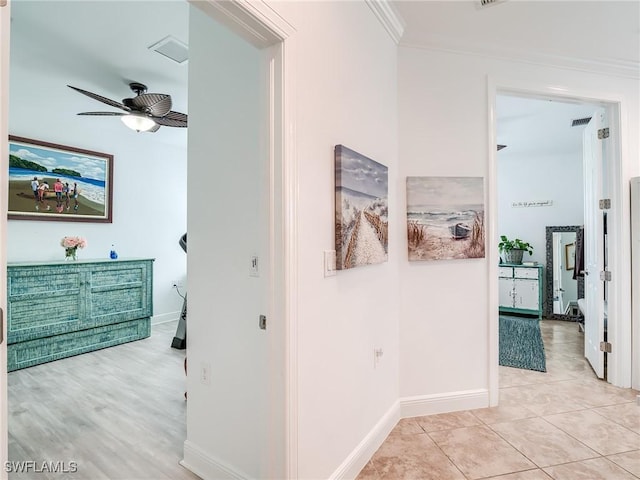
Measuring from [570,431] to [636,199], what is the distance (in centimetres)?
196

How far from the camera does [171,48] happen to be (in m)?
2.75

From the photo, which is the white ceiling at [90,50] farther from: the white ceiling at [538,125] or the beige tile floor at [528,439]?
the beige tile floor at [528,439]

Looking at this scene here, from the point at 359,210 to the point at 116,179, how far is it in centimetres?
418

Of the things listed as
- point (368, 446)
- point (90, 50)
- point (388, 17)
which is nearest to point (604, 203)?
point (388, 17)

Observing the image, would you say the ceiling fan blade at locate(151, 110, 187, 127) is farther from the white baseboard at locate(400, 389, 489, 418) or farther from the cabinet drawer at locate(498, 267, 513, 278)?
the cabinet drawer at locate(498, 267, 513, 278)

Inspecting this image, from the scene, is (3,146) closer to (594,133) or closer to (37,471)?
(37,471)

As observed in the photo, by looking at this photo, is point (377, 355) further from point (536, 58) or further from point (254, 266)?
point (536, 58)

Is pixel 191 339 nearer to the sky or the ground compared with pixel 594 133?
→ nearer to the ground

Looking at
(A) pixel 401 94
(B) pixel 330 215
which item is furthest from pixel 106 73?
(B) pixel 330 215

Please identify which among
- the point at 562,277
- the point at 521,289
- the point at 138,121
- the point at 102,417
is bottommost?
the point at 102,417

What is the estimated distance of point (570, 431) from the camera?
90.0 inches

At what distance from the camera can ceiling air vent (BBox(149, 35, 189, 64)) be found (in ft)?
8.68

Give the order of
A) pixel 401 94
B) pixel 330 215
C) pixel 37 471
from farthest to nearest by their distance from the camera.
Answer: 1. pixel 401 94
2. pixel 37 471
3. pixel 330 215

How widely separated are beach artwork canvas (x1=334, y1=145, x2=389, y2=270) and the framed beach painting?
12.9ft
